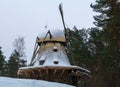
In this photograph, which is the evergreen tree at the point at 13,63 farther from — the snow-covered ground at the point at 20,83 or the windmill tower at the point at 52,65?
the snow-covered ground at the point at 20,83

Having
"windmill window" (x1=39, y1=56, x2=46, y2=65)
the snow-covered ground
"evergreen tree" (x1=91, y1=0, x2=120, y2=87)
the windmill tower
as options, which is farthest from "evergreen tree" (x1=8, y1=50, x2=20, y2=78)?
the snow-covered ground

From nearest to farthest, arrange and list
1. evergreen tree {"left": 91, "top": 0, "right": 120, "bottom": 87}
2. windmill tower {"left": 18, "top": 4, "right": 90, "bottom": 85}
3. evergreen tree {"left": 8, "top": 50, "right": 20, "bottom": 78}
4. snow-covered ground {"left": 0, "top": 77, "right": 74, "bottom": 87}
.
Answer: snow-covered ground {"left": 0, "top": 77, "right": 74, "bottom": 87} → windmill tower {"left": 18, "top": 4, "right": 90, "bottom": 85} → evergreen tree {"left": 91, "top": 0, "right": 120, "bottom": 87} → evergreen tree {"left": 8, "top": 50, "right": 20, "bottom": 78}

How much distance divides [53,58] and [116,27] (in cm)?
885

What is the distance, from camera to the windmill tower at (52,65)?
78.9ft

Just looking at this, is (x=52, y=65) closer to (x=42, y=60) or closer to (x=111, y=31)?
(x=42, y=60)

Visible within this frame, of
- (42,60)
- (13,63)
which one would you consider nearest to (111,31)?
(42,60)

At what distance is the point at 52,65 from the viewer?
24141mm

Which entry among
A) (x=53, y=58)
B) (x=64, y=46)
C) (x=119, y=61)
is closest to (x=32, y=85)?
(x=53, y=58)

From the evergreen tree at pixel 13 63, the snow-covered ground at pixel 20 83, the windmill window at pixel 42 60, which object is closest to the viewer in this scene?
the snow-covered ground at pixel 20 83

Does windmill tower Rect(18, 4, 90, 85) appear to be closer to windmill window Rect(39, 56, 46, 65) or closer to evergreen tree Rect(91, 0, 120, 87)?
windmill window Rect(39, 56, 46, 65)

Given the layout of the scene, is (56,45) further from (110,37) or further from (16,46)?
(16,46)

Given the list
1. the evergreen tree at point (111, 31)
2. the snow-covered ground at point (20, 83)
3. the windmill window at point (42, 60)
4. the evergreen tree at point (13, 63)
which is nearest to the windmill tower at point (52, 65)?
the windmill window at point (42, 60)

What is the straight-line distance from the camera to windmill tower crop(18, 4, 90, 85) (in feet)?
78.9

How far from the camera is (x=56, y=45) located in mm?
27609
